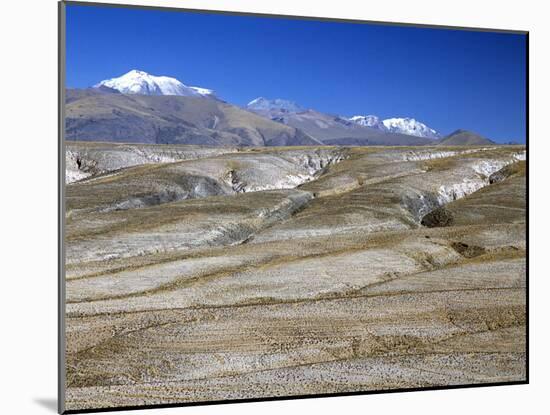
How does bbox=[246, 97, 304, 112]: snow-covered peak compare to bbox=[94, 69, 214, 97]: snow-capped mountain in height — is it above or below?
below

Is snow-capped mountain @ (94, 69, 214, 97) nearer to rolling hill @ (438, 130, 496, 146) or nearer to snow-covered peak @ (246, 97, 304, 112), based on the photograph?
snow-covered peak @ (246, 97, 304, 112)

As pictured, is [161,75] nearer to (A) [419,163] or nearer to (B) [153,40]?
(B) [153,40]

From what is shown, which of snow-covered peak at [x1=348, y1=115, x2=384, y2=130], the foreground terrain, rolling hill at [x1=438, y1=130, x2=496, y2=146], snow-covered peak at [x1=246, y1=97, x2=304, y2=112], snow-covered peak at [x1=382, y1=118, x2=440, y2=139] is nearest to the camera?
the foreground terrain

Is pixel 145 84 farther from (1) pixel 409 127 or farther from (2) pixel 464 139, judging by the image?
(2) pixel 464 139

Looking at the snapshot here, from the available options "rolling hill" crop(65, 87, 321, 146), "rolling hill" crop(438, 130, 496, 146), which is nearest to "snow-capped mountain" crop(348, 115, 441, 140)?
"rolling hill" crop(438, 130, 496, 146)

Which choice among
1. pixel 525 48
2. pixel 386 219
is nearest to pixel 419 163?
pixel 386 219

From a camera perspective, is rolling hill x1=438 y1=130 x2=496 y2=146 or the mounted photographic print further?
rolling hill x1=438 y1=130 x2=496 y2=146

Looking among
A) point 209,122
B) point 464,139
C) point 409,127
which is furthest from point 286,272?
point 464,139
